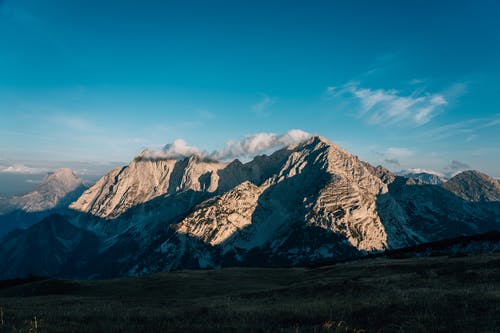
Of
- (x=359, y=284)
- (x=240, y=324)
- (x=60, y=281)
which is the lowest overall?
(x=60, y=281)

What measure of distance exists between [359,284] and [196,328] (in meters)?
18.4

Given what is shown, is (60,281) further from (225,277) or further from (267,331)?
(267,331)

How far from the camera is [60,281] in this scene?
62156 mm

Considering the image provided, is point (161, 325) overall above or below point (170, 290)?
above

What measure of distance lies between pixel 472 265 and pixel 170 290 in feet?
127

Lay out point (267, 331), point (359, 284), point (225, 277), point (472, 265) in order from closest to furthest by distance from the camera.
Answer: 1. point (267, 331)
2. point (359, 284)
3. point (472, 265)
4. point (225, 277)

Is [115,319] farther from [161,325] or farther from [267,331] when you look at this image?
[267,331]

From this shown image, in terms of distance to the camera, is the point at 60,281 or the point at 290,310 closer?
the point at 290,310

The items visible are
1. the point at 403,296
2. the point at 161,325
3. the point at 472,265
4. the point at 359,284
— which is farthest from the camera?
the point at 472,265

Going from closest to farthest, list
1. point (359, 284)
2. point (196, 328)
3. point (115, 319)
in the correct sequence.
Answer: point (196, 328) → point (115, 319) → point (359, 284)

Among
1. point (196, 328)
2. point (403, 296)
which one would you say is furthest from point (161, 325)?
point (403, 296)

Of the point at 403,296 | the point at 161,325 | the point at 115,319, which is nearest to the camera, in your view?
the point at 161,325

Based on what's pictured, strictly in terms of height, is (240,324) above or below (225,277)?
above

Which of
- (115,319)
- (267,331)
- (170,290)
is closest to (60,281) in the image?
(170,290)
